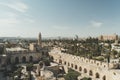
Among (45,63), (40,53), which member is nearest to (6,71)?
(45,63)

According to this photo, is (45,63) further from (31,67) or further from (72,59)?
(72,59)

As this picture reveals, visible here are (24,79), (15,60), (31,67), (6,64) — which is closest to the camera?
(24,79)

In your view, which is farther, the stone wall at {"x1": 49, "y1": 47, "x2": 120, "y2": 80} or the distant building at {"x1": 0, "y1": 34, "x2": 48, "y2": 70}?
the distant building at {"x1": 0, "y1": 34, "x2": 48, "y2": 70}

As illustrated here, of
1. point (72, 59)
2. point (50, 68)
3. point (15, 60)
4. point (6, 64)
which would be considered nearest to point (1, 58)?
point (6, 64)

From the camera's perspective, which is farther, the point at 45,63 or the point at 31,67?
the point at 45,63

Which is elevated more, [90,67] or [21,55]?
[21,55]

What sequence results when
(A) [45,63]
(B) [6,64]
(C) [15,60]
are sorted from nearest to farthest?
(A) [45,63], (B) [6,64], (C) [15,60]

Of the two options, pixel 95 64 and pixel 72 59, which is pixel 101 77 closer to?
pixel 95 64

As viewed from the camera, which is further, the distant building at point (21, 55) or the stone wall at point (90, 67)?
the distant building at point (21, 55)

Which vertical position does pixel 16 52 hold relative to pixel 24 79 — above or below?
above

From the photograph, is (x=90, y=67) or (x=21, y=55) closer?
(x=90, y=67)
